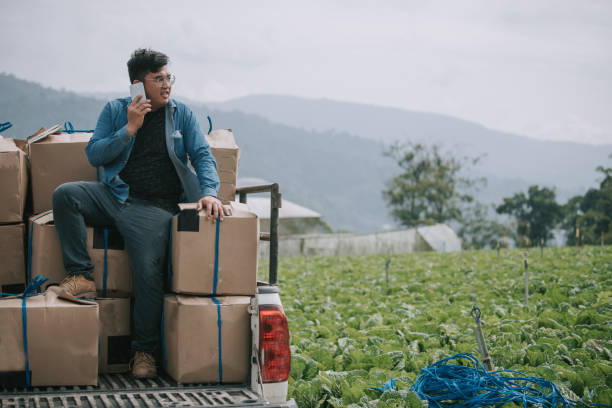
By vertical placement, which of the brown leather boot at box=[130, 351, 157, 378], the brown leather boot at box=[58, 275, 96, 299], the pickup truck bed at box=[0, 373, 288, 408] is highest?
the brown leather boot at box=[58, 275, 96, 299]

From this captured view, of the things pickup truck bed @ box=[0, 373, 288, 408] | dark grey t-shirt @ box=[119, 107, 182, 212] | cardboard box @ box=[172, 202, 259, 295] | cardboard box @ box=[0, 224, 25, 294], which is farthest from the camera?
dark grey t-shirt @ box=[119, 107, 182, 212]

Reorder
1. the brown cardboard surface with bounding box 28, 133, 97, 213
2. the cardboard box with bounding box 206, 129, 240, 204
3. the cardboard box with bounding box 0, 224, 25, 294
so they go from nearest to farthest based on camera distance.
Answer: the cardboard box with bounding box 0, 224, 25, 294 < the brown cardboard surface with bounding box 28, 133, 97, 213 < the cardboard box with bounding box 206, 129, 240, 204

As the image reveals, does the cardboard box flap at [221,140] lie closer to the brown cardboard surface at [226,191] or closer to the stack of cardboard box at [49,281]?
the brown cardboard surface at [226,191]

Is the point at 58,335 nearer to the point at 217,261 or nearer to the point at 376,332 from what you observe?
the point at 217,261

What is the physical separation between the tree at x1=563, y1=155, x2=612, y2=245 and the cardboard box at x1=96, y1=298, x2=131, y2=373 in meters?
31.0

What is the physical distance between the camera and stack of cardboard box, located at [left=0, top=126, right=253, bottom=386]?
248cm

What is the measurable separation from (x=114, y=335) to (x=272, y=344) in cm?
84

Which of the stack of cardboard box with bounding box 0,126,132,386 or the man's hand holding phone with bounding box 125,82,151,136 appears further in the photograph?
the man's hand holding phone with bounding box 125,82,151,136

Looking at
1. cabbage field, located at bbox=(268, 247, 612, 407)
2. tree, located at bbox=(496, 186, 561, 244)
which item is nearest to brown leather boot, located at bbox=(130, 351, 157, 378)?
cabbage field, located at bbox=(268, 247, 612, 407)

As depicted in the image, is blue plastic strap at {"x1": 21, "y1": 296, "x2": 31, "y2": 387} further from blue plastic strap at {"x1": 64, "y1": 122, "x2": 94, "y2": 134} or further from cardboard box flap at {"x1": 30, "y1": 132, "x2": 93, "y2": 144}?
blue plastic strap at {"x1": 64, "y1": 122, "x2": 94, "y2": 134}

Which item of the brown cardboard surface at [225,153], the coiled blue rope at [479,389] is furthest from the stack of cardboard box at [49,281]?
the coiled blue rope at [479,389]

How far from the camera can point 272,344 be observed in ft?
8.50

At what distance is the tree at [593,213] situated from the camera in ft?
117

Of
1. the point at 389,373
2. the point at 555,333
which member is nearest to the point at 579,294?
the point at 555,333
